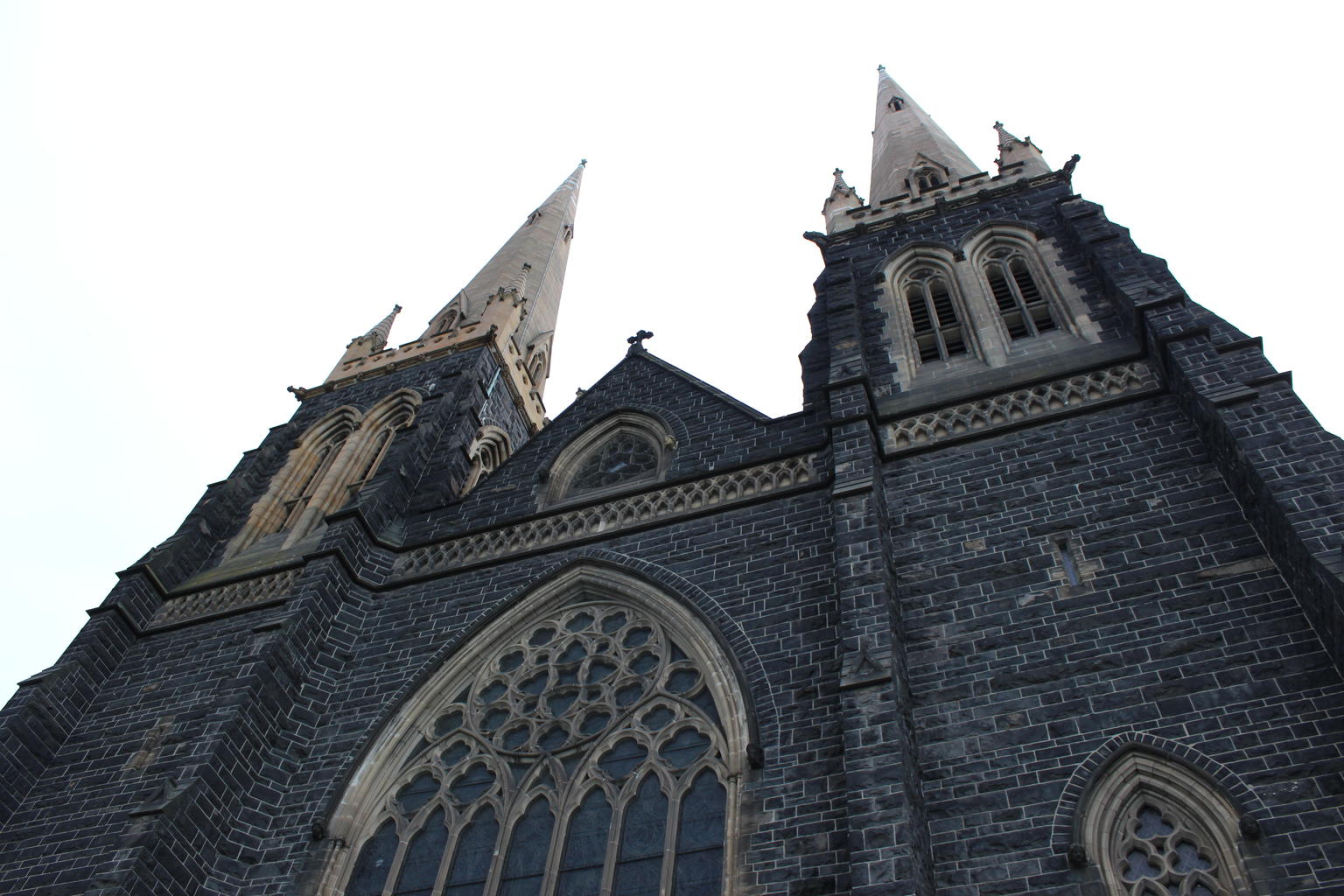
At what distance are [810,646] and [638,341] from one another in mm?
8271

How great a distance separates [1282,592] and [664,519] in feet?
21.0

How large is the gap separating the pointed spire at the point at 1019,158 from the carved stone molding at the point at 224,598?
12.9 m

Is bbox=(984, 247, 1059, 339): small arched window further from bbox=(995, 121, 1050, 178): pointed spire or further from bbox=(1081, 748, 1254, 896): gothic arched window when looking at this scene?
bbox=(1081, 748, 1254, 896): gothic arched window

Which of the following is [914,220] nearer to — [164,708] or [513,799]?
[513,799]

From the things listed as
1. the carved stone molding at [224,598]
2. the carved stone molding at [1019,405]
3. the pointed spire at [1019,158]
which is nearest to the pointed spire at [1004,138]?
the pointed spire at [1019,158]

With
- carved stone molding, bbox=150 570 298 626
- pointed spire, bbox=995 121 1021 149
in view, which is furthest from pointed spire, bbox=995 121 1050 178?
carved stone molding, bbox=150 570 298 626

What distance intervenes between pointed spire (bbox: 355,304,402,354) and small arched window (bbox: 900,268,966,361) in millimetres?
11541

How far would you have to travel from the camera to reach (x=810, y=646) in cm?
1055

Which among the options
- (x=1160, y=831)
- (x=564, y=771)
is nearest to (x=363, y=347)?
(x=564, y=771)

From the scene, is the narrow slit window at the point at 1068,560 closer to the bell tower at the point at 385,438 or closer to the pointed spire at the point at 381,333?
the bell tower at the point at 385,438

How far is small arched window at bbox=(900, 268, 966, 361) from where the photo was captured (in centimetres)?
1534

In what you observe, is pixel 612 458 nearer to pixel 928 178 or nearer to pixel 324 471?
pixel 324 471

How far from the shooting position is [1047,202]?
17.2m

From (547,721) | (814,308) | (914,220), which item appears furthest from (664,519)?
(914,220)
